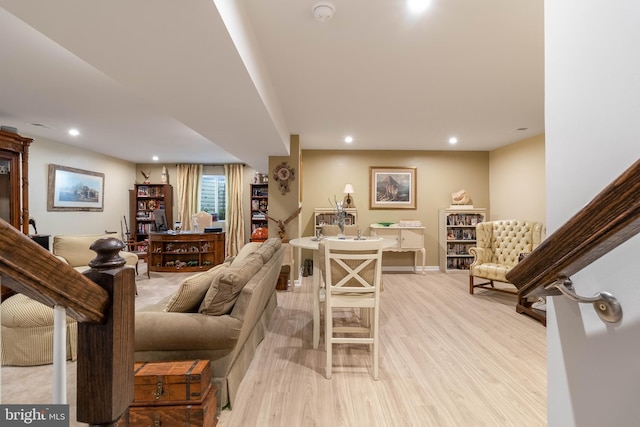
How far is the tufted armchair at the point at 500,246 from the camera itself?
4043 mm

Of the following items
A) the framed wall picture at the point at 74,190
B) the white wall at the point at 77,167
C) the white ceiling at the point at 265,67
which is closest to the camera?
the white ceiling at the point at 265,67

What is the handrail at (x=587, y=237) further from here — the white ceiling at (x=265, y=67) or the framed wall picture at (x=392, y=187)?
the framed wall picture at (x=392, y=187)

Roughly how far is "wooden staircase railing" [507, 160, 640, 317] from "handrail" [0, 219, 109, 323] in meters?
0.90

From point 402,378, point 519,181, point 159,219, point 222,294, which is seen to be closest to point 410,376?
point 402,378

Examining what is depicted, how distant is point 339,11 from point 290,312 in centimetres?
302

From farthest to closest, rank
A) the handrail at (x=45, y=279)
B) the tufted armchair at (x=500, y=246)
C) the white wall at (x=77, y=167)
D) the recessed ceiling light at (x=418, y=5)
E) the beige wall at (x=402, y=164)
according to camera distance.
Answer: the beige wall at (x=402, y=164) → the white wall at (x=77, y=167) → the tufted armchair at (x=500, y=246) → the recessed ceiling light at (x=418, y=5) → the handrail at (x=45, y=279)

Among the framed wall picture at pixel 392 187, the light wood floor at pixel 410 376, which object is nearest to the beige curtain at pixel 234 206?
the framed wall picture at pixel 392 187

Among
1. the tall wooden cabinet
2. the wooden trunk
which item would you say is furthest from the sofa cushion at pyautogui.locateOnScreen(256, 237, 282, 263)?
the tall wooden cabinet

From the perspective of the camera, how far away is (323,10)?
1788 mm

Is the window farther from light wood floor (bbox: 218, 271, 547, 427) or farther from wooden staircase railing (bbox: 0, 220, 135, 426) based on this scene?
wooden staircase railing (bbox: 0, 220, 135, 426)

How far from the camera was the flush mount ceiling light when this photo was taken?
1.77 m

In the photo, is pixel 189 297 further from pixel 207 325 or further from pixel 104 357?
pixel 104 357

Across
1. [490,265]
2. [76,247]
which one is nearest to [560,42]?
[490,265]

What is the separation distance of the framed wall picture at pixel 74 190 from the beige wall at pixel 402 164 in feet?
13.8
